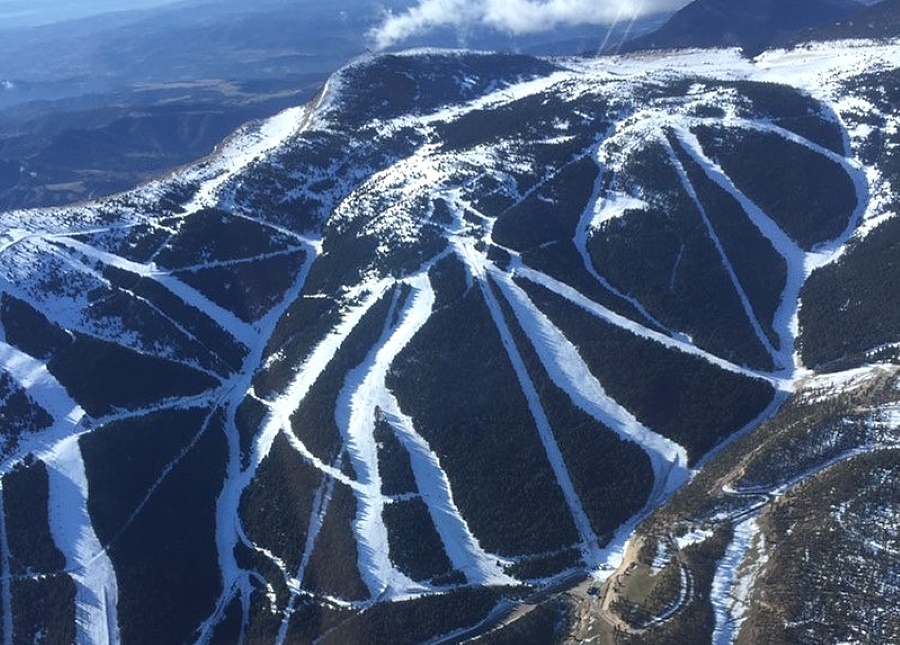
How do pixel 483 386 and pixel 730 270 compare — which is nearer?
pixel 483 386

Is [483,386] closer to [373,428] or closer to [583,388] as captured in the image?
[583,388]

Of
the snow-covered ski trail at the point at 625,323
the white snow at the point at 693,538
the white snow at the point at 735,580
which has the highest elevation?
the snow-covered ski trail at the point at 625,323

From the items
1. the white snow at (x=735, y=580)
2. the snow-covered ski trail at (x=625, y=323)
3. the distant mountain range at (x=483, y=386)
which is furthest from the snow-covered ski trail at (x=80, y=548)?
the snow-covered ski trail at (x=625, y=323)

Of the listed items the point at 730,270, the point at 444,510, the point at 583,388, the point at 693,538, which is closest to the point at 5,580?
the point at 444,510

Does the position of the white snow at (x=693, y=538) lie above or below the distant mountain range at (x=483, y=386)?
below

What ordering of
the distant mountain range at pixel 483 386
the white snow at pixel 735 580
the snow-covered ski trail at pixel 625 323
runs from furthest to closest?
the snow-covered ski trail at pixel 625 323 → the distant mountain range at pixel 483 386 → the white snow at pixel 735 580

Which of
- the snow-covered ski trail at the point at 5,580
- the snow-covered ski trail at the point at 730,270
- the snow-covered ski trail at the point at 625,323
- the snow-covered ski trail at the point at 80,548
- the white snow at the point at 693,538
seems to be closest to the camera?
the white snow at the point at 693,538

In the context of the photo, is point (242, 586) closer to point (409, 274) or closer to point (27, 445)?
point (27, 445)

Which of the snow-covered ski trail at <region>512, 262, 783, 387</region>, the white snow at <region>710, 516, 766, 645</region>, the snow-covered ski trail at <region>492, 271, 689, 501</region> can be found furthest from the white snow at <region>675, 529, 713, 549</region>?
the snow-covered ski trail at <region>512, 262, 783, 387</region>

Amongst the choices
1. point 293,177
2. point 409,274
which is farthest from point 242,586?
point 293,177

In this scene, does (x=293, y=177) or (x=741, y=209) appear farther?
(x=293, y=177)

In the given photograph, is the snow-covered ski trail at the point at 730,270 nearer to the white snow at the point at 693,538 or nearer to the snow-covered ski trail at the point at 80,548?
the white snow at the point at 693,538
